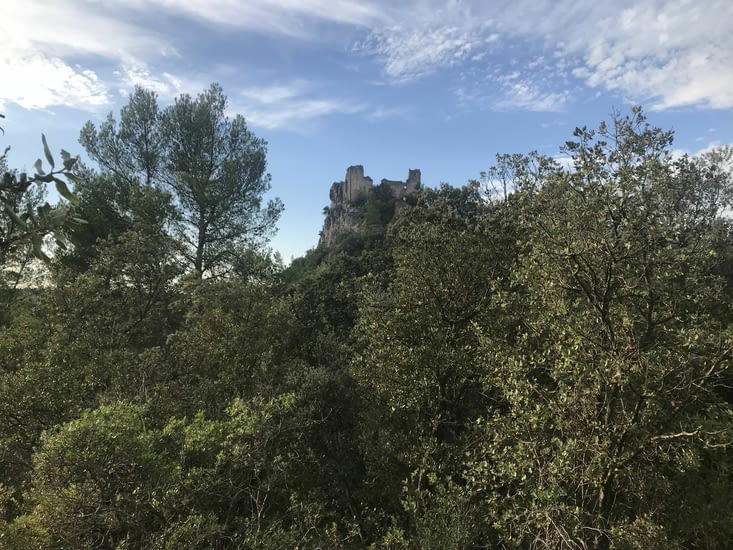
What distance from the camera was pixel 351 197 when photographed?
3824 inches

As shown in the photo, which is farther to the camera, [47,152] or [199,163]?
[199,163]

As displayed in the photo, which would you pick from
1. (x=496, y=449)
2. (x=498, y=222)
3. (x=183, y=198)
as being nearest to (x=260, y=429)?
(x=496, y=449)

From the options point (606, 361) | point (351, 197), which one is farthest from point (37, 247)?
point (351, 197)

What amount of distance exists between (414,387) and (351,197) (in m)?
88.4

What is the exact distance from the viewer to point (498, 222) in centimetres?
1284

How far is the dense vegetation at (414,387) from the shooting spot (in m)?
7.08

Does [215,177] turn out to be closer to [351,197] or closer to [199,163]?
[199,163]

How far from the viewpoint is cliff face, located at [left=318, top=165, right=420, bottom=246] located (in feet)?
298

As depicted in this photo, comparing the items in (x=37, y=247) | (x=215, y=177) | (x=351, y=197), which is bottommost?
(x=37, y=247)

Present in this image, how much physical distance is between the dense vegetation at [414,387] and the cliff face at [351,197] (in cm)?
7140

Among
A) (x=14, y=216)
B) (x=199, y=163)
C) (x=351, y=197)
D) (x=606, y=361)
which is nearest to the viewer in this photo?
(x=14, y=216)

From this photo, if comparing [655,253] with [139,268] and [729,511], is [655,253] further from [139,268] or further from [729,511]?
[139,268]

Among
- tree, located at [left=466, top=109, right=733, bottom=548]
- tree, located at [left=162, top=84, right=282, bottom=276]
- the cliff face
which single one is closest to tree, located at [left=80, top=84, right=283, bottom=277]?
tree, located at [left=162, top=84, right=282, bottom=276]

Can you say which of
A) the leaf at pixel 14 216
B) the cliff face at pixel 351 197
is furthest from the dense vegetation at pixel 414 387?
the cliff face at pixel 351 197
